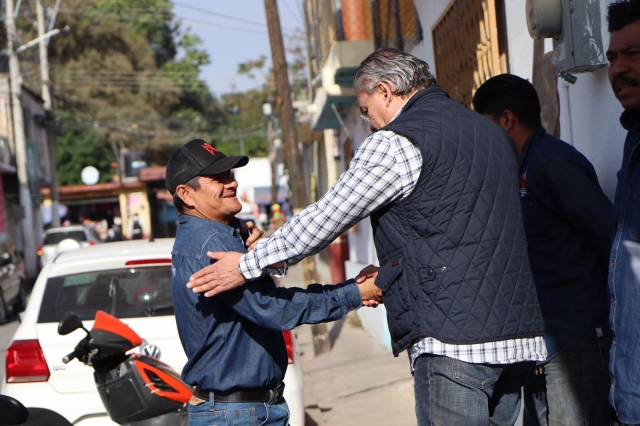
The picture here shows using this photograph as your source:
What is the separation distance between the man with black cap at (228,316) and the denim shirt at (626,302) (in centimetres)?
98

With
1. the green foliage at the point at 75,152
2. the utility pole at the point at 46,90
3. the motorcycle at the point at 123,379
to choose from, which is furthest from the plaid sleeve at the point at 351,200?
the green foliage at the point at 75,152

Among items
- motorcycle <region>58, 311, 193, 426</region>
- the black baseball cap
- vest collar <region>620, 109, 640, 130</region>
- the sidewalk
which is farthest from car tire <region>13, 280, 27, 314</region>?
vest collar <region>620, 109, 640, 130</region>

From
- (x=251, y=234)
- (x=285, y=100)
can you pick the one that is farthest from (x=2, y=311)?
(x=251, y=234)

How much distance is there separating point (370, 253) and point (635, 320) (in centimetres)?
990

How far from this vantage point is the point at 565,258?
335 centimetres

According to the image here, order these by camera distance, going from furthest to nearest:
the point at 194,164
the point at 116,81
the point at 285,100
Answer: the point at 116,81, the point at 285,100, the point at 194,164

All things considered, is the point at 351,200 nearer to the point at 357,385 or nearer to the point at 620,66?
the point at 620,66

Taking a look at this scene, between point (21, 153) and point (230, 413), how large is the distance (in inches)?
1252

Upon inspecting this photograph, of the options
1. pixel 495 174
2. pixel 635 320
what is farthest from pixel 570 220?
pixel 635 320

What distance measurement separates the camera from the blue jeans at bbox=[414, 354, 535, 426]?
2.82 metres

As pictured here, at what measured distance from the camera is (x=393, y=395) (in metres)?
7.90

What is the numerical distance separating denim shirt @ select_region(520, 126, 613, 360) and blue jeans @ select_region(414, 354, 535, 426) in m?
0.49

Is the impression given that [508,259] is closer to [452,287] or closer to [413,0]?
[452,287]

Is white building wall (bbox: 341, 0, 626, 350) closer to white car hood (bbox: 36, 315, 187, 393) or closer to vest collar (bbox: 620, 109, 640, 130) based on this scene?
vest collar (bbox: 620, 109, 640, 130)
